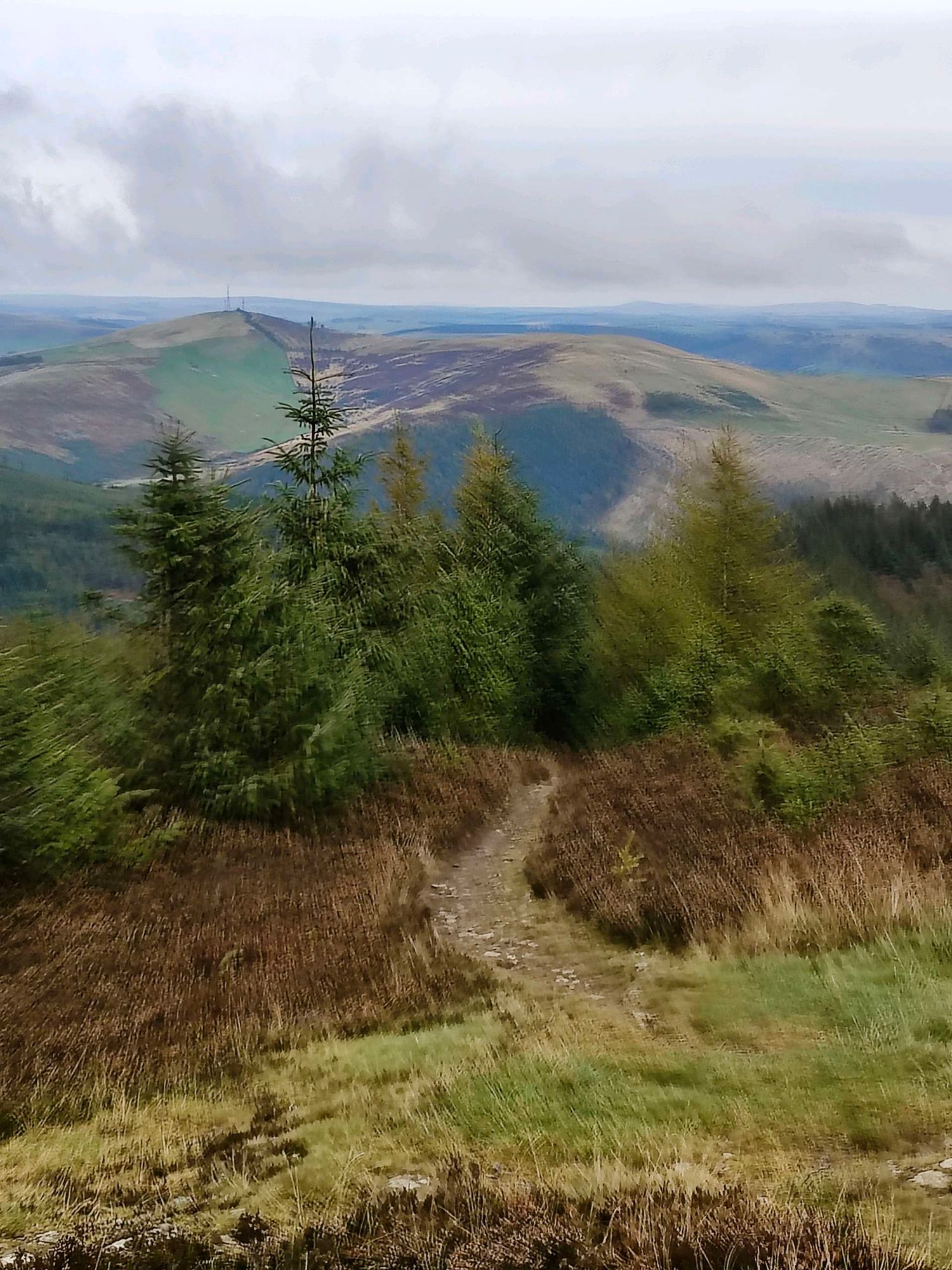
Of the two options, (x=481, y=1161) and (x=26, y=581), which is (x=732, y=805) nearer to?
(x=481, y=1161)

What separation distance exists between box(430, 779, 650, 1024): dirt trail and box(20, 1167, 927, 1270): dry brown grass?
2.70 meters

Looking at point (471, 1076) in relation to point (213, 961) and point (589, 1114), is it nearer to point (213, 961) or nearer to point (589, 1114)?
point (589, 1114)

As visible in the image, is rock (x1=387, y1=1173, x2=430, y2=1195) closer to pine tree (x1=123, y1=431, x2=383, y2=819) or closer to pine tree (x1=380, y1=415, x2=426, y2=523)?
pine tree (x1=123, y1=431, x2=383, y2=819)

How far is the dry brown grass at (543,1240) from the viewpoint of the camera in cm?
344

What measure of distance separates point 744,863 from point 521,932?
250 cm

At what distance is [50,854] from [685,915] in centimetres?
764

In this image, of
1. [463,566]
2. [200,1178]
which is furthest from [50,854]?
[463,566]

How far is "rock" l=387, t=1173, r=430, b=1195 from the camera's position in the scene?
4227 millimetres

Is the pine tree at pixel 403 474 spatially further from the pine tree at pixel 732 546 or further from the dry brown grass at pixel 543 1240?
the dry brown grass at pixel 543 1240

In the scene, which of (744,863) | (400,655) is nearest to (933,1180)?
(744,863)

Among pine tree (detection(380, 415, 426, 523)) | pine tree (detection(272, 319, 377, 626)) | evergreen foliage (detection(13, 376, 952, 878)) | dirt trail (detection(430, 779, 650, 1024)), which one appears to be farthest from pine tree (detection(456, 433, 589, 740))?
dirt trail (detection(430, 779, 650, 1024))

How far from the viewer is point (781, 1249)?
11.2ft

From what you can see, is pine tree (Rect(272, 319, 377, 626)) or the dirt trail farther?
pine tree (Rect(272, 319, 377, 626))

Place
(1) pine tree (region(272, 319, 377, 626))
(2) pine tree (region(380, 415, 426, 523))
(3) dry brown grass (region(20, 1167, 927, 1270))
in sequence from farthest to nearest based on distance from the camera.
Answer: (2) pine tree (region(380, 415, 426, 523)) → (1) pine tree (region(272, 319, 377, 626)) → (3) dry brown grass (region(20, 1167, 927, 1270))
